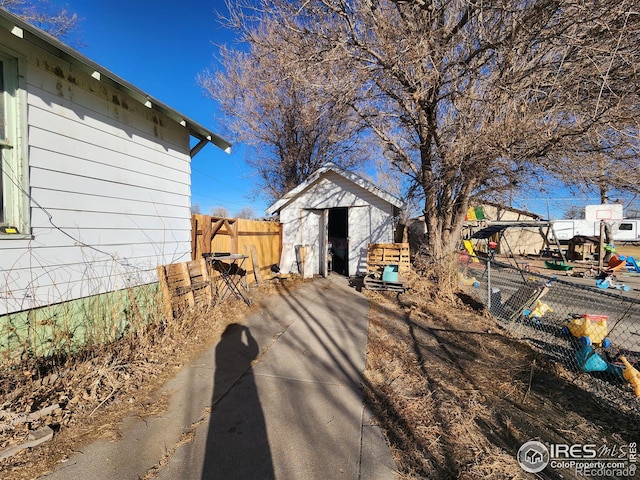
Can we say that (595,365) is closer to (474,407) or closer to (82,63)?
(474,407)

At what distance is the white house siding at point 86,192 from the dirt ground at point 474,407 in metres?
3.70

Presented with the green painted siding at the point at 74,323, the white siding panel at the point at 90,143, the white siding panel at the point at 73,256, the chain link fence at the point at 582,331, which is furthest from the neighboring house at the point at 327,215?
the green painted siding at the point at 74,323

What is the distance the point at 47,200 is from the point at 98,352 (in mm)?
1801

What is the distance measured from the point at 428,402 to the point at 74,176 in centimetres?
477

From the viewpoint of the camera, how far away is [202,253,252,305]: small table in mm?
5945

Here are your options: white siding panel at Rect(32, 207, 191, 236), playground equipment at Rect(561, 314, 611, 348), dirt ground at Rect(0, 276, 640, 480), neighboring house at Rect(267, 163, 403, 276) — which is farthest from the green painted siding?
playground equipment at Rect(561, 314, 611, 348)

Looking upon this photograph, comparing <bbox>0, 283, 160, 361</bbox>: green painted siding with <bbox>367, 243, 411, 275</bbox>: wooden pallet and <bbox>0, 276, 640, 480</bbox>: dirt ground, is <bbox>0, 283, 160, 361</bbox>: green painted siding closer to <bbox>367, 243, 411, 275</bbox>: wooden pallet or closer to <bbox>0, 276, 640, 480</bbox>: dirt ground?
<bbox>0, 276, 640, 480</bbox>: dirt ground

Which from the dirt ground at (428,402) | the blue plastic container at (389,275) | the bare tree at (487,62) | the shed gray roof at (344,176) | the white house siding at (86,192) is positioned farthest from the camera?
the shed gray roof at (344,176)

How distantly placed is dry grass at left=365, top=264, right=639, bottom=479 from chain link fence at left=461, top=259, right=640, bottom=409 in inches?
16.1

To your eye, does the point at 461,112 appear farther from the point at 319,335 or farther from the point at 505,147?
the point at 319,335

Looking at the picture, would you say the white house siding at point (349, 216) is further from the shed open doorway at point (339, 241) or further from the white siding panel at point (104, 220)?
the white siding panel at point (104, 220)

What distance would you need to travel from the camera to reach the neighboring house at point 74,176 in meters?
2.93

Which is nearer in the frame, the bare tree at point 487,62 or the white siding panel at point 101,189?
the white siding panel at point 101,189

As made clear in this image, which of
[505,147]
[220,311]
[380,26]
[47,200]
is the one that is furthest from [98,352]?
[505,147]
